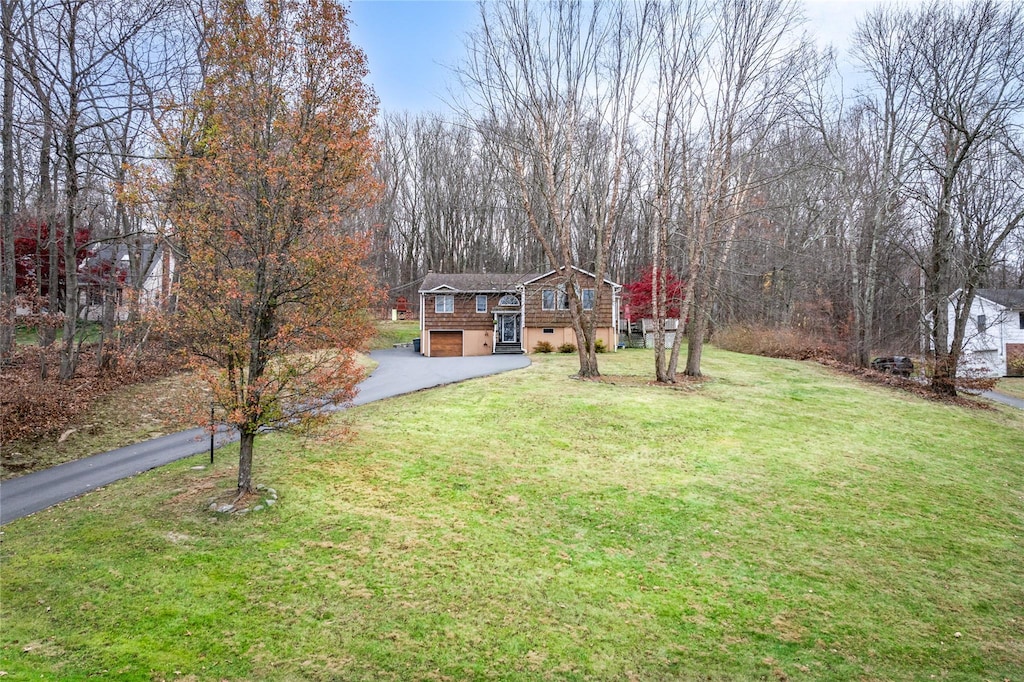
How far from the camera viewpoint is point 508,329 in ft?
101

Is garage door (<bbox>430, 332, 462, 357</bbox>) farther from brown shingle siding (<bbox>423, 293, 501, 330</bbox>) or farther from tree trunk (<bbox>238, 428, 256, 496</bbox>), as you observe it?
tree trunk (<bbox>238, 428, 256, 496</bbox>)

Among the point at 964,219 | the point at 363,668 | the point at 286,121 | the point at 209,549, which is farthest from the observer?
the point at 964,219

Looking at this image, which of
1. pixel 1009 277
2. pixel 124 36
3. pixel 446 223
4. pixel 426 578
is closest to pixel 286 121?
pixel 426 578

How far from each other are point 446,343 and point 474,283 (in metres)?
3.90

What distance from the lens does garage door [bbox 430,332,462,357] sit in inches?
1178

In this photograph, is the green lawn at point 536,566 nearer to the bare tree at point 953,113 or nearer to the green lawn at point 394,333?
the bare tree at point 953,113

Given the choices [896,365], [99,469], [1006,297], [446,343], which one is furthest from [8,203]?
[1006,297]

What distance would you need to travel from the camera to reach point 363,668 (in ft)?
14.4

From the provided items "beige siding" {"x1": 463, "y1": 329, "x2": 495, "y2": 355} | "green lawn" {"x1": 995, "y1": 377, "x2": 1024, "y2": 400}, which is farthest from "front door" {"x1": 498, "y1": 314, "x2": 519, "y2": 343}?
"green lawn" {"x1": 995, "y1": 377, "x2": 1024, "y2": 400}

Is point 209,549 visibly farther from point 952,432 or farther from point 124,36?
point 952,432

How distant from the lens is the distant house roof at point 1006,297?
96.9ft

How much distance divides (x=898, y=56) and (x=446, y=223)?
31109 mm

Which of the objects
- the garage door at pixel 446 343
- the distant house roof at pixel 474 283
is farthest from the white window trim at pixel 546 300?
the garage door at pixel 446 343

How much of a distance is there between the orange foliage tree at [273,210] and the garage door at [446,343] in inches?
876
